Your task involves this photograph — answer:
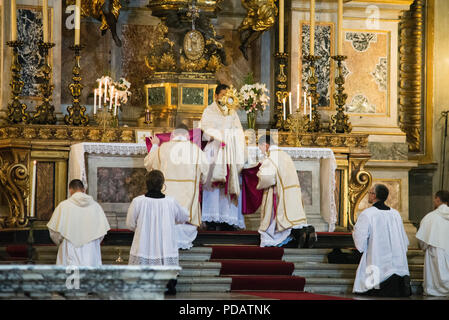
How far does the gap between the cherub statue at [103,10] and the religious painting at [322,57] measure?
10.0 feet

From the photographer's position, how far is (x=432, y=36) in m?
18.0

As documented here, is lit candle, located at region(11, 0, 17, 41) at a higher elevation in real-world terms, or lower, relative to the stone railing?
higher

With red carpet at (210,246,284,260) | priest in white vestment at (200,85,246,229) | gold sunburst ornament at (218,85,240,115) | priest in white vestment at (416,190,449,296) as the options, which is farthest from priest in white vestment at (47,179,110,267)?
priest in white vestment at (416,190,449,296)

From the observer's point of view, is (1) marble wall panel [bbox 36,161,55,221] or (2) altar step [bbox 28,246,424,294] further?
(1) marble wall panel [bbox 36,161,55,221]

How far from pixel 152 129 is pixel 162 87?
896 mm

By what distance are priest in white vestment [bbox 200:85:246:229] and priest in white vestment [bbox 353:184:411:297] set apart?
89.0 inches

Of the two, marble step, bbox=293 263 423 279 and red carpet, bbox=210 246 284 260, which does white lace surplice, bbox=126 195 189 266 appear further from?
marble step, bbox=293 263 423 279

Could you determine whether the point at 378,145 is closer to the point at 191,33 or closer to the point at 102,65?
the point at 191,33

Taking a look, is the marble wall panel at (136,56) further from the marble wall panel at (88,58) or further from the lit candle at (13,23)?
the lit candle at (13,23)

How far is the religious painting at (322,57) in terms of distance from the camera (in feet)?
54.1

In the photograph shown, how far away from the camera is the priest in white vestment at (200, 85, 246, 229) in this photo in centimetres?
1370

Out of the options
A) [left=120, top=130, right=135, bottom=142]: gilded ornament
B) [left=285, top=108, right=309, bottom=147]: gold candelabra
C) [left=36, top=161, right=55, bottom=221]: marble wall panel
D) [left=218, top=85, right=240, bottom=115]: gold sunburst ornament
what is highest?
Answer: [left=218, top=85, right=240, bottom=115]: gold sunburst ornament

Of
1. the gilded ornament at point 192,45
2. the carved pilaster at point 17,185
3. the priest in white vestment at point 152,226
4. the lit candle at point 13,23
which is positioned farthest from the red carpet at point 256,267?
the lit candle at point 13,23

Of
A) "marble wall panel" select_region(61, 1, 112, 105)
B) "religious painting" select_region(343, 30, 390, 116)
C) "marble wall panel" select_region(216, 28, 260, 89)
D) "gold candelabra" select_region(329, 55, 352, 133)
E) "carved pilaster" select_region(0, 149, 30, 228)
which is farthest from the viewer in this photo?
"marble wall panel" select_region(216, 28, 260, 89)
